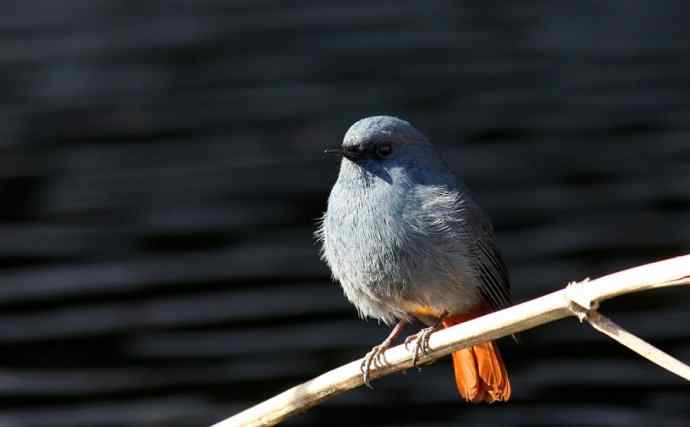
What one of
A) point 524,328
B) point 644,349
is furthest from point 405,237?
point 644,349

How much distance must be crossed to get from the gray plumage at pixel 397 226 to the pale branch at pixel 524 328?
0.49 metres

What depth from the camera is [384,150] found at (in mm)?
6281

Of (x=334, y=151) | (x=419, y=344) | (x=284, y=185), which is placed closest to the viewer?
(x=419, y=344)

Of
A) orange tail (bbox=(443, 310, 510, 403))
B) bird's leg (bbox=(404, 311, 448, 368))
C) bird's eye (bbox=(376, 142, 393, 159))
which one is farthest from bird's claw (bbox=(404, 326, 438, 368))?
bird's eye (bbox=(376, 142, 393, 159))

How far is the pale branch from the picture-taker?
4.40 m

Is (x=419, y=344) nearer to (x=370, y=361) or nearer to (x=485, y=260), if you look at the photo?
(x=370, y=361)

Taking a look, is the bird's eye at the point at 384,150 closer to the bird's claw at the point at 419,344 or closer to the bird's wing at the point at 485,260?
the bird's wing at the point at 485,260

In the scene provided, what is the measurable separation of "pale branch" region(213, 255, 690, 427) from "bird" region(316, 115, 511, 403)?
0.50m

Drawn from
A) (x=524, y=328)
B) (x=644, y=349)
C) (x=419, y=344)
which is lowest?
(x=644, y=349)

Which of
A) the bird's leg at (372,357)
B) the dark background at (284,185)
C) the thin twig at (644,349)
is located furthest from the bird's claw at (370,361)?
the dark background at (284,185)

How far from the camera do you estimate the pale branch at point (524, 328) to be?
440 cm

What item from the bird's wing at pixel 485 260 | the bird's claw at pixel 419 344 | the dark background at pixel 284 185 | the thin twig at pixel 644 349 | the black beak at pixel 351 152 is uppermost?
the dark background at pixel 284 185

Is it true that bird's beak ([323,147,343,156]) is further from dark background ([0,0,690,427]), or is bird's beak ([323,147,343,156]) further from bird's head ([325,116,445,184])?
dark background ([0,0,690,427])

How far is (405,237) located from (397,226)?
0.06 m
